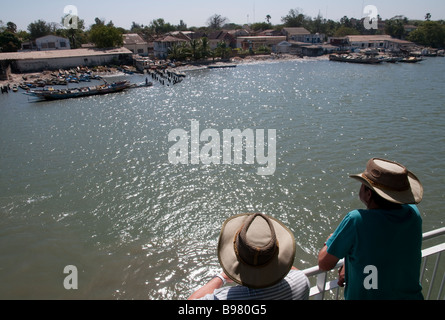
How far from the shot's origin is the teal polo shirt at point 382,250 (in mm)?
2561

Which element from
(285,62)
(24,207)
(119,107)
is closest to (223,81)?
(119,107)

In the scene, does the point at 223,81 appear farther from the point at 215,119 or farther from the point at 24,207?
the point at 24,207

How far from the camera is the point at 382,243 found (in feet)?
8.41

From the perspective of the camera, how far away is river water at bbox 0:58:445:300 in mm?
9562

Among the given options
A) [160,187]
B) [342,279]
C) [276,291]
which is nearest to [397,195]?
[342,279]

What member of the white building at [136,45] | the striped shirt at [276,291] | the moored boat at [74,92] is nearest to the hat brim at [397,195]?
the striped shirt at [276,291]

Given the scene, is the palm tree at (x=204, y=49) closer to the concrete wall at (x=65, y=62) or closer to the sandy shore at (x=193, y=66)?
the sandy shore at (x=193, y=66)

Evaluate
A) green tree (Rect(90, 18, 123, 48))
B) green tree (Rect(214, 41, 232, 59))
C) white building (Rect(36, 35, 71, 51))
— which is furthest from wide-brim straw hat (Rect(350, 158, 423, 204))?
white building (Rect(36, 35, 71, 51))

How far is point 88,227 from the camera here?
11.4m

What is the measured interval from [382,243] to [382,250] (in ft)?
0.22

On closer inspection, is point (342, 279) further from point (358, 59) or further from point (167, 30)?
point (167, 30)

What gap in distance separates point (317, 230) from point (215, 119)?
17566 mm

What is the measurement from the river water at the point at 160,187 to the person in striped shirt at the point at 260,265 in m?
6.82

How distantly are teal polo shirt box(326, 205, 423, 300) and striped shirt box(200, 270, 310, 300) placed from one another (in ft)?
1.36
